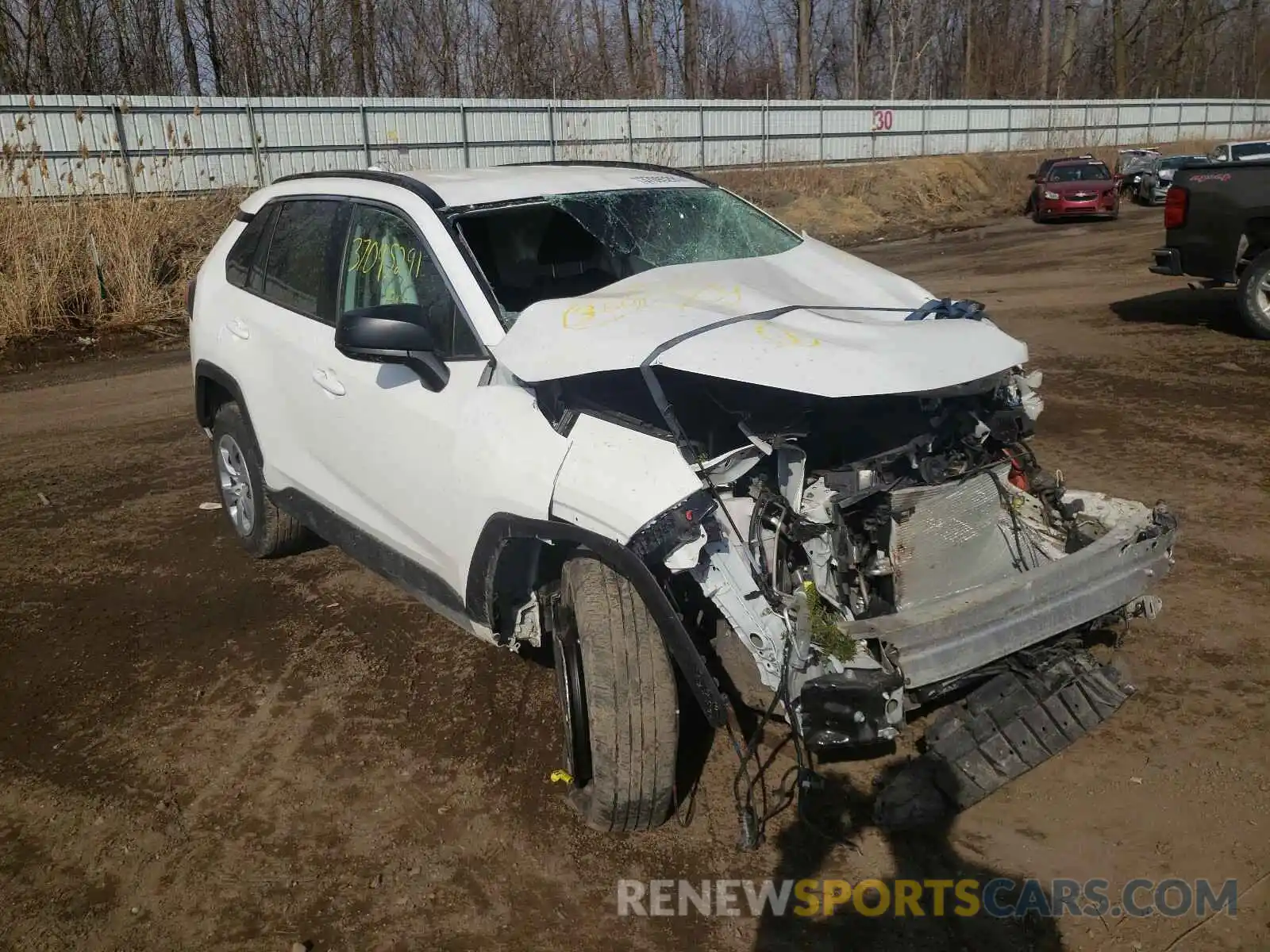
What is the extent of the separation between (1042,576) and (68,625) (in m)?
4.11

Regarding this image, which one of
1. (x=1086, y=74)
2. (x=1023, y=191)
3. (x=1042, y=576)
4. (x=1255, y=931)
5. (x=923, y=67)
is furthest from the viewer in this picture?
(x=1086, y=74)

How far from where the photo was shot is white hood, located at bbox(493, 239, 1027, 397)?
302 cm

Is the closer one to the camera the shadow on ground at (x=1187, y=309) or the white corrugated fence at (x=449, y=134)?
the shadow on ground at (x=1187, y=309)

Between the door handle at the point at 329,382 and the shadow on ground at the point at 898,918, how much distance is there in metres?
2.26

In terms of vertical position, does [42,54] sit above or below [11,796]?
above

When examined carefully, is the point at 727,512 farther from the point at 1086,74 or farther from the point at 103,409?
the point at 1086,74

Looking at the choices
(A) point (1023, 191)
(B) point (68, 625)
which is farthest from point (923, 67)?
(B) point (68, 625)

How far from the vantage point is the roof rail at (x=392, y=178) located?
12.8 ft

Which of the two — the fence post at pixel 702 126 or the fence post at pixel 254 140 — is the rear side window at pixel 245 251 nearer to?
the fence post at pixel 254 140

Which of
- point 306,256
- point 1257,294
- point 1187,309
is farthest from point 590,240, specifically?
point 1187,309

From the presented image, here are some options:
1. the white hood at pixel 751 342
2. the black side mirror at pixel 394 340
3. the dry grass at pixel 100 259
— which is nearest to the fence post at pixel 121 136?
the dry grass at pixel 100 259

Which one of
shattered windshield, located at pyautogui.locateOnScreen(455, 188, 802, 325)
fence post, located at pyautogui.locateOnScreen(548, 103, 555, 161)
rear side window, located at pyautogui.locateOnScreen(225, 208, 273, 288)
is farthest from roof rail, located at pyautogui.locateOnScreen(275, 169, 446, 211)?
fence post, located at pyautogui.locateOnScreen(548, 103, 555, 161)

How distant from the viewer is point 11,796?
11.5 ft

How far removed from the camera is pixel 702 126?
86.4 feet
